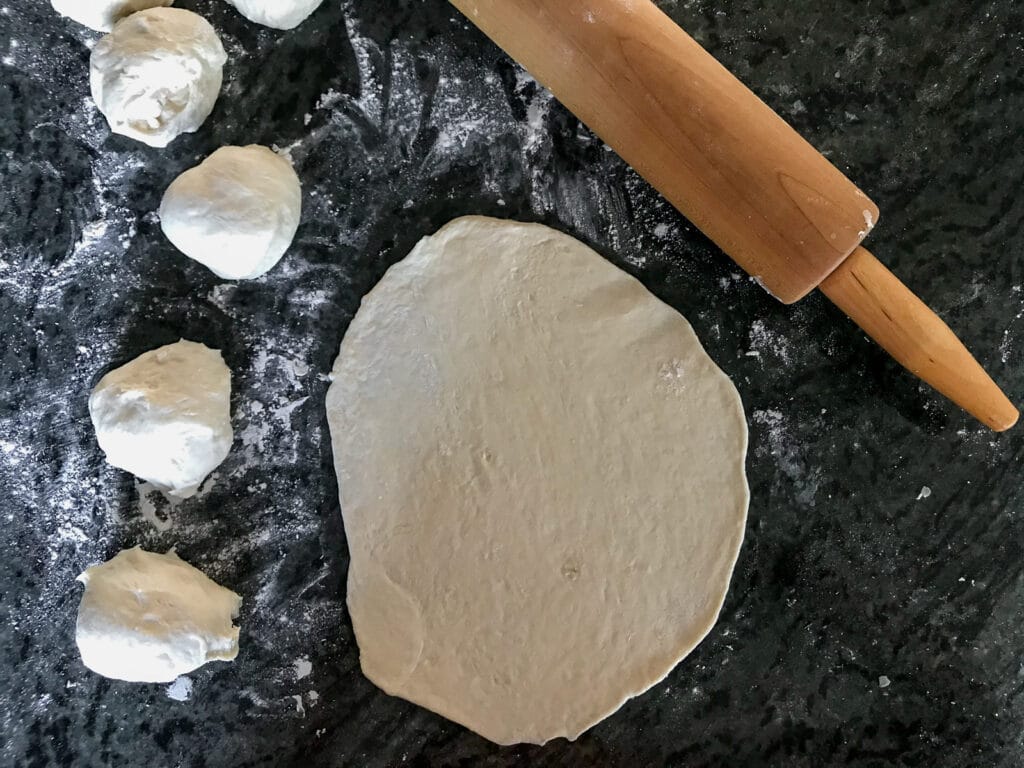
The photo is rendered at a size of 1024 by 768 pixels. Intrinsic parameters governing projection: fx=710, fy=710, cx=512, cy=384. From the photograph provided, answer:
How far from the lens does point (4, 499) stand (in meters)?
1.10

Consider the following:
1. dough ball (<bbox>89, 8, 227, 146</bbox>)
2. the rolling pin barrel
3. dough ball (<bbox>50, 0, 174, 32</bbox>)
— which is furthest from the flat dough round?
dough ball (<bbox>50, 0, 174, 32</bbox>)

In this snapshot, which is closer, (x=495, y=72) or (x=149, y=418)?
(x=149, y=418)

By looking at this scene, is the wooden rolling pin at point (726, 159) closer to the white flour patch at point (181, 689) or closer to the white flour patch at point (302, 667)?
the white flour patch at point (302, 667)

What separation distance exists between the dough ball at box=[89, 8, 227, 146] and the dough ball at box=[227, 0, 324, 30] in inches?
2.7

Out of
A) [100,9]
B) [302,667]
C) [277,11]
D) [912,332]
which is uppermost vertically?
[912,332]

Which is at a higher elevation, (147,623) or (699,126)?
(699,126)

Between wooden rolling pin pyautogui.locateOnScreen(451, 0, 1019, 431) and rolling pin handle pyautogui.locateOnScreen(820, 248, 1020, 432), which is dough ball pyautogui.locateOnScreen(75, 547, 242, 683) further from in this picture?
rolling pin handle pyautogui.locateOnScreen(820, 248, 1020, 432)

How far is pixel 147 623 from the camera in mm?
990

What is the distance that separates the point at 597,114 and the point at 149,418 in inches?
30.0

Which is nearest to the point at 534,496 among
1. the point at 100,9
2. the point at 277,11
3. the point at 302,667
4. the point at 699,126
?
the point at 302,667

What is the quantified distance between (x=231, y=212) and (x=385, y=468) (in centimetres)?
43

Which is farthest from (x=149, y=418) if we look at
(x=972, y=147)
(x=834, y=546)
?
(x=972, y=147)

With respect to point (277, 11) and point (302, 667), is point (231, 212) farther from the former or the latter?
point (302, 667)

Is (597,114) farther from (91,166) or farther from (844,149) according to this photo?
(91,166)
